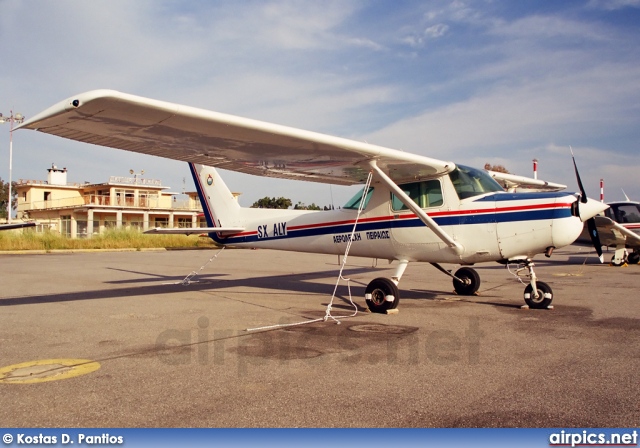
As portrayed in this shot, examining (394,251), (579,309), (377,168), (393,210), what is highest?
(377,168)

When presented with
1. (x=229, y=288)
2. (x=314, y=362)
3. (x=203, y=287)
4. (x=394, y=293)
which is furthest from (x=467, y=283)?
(x=314, y=362)

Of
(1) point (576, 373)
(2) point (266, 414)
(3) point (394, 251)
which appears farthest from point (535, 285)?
(2) point (266, 414)

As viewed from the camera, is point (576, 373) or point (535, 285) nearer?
point (576, 373)

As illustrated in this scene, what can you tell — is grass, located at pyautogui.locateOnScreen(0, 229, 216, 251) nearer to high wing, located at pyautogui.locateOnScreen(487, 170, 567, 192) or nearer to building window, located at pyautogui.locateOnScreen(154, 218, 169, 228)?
building window, located at pyautogui.locateOnScreen(154, 218, 169, 228)

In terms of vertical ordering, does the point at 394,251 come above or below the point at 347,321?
above

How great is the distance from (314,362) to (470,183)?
17.3 feet

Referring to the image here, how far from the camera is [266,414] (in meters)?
3.89

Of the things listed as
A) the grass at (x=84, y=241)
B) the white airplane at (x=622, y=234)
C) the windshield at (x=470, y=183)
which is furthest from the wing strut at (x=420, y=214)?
the grass at (x=84, y=241)

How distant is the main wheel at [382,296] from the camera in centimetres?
869

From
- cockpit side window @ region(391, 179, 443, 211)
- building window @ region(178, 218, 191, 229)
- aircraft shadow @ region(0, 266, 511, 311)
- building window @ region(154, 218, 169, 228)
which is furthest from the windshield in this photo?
building window @ region(178, 218, 191, 229)

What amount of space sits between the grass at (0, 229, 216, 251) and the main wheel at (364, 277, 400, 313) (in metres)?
27.8

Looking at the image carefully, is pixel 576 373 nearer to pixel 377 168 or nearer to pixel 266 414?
pixel 266 414

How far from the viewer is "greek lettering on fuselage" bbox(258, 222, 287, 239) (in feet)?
38.4

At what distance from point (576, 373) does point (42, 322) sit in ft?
23.6
